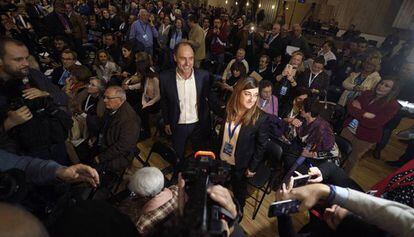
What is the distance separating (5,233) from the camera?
0.63 m

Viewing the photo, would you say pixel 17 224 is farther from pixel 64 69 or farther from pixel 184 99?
pixel 64 69

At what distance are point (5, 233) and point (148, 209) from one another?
871 millimetres

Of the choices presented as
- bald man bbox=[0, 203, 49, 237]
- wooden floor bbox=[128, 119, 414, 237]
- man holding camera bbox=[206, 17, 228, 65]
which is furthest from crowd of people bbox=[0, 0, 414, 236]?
man holding camera bbox=[206, 17, 228, 65]

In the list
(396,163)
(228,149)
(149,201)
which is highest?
(149,201)

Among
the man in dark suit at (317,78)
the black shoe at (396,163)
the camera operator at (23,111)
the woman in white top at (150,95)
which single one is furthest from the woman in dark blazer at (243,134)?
the black shoe at (396,163)

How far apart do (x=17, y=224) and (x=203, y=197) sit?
1.88 feet

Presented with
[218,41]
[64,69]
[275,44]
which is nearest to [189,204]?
[64,69]

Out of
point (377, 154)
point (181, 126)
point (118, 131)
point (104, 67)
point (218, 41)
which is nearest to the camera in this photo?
point (118, 131)

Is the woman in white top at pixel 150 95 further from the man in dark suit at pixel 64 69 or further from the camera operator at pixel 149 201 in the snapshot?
the camera operator at pixel 149 201

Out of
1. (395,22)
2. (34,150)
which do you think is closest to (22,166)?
(34,150)

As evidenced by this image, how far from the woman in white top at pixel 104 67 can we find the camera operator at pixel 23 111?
8.06ft

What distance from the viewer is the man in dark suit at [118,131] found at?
237 cm

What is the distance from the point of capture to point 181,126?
2.56 meters

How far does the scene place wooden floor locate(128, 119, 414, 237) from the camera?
8.22ft
